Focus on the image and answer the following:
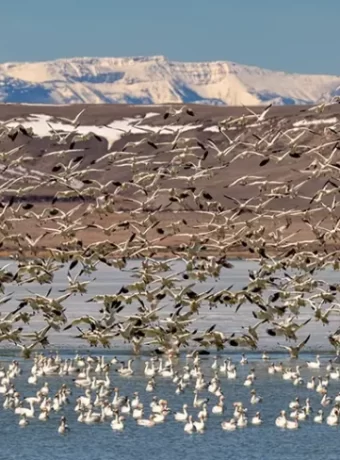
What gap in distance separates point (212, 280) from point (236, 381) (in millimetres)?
20564

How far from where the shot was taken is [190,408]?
2653 cm

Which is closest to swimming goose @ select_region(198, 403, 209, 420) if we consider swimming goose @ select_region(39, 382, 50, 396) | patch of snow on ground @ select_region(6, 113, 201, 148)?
swimming goose @ select_region(39, 382, 50, 396)

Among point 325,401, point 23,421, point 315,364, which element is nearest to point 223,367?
point 315,364

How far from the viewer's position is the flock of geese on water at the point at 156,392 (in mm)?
25031

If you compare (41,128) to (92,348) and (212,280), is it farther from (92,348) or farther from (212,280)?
(92,348)

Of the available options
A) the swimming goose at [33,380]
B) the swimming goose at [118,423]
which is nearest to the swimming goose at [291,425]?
the swimming goose at [118,423]

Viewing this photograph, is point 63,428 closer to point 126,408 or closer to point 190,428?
point 190,428

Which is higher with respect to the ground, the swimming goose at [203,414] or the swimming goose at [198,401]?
the swimming goose at [198,401]

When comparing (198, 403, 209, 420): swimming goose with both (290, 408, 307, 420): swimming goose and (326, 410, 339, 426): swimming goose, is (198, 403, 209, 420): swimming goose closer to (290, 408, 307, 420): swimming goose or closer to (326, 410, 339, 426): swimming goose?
A: (290, 408, 307, 420): swimming goose

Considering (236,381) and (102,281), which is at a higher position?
(102,281)

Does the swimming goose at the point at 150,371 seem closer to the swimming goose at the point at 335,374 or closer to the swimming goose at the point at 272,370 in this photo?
the swimming goose at the point at 272,370

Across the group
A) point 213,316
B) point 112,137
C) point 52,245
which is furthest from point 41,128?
point 213,316

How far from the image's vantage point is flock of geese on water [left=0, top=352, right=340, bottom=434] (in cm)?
2503

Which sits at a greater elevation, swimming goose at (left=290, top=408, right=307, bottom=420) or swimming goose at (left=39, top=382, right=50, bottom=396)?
swimming goose at (left=39, top=382, right=50, bottom=396)
